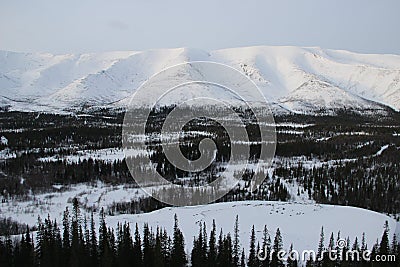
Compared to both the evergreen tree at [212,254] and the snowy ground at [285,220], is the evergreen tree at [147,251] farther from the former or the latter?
the evergreen tree at [212,254]

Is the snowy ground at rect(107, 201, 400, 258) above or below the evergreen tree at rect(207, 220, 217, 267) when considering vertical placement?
above

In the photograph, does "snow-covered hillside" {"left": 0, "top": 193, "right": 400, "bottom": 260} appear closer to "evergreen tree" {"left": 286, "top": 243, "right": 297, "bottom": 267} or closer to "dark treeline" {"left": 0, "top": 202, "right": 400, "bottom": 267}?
"evergreen tree" {"left": 286, "top": 243, "right": 297, "bottom": 267}

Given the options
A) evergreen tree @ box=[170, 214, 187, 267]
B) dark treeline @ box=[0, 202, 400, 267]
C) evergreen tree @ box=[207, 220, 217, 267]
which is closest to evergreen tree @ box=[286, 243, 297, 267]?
dark treeline @ box=[0, 202, 400, 267]

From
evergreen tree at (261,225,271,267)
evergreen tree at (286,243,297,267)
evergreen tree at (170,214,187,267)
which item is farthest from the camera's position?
evergreen tree at (170,214,187,267)

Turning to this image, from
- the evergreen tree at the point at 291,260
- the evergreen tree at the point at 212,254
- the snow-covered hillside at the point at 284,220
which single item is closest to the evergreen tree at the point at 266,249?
the evergreen tree at the point at 291,260

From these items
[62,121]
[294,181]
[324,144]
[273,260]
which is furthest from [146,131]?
[273,260]

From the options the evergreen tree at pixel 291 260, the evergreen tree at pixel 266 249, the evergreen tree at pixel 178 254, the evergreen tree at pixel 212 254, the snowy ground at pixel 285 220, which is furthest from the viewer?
the snowy ground at pixel 285 220

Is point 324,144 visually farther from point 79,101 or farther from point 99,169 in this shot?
point 79,101

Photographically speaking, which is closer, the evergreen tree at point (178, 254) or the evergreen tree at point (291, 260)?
the evergreen tree at point (291, 260)

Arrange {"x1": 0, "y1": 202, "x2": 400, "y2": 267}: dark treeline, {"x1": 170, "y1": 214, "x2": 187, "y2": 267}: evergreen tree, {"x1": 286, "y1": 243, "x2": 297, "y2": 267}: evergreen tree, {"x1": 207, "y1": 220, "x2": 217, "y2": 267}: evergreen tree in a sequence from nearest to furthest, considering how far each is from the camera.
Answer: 1. {"x1": 286, "y1": 243, "x2": 297, "y2": 267}: evergreen tree
2. {"x1": 0, "y1": 202, "x2": 400, "y2": 267}: dark treeline
3. {"x1": 207, "y1": 220, "x2": 217, "y2": 267}: evergreen tree
4. {"x1": 170, "y1": 214, "x2": 187, "y2": 267}: evergreen tree

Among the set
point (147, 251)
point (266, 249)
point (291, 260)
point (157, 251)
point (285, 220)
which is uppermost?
point (285, 220)

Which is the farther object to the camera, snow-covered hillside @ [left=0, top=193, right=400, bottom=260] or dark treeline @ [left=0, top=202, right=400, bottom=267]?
snow-covered hillside @ [left=0, top=193, right=400, bottom=260]

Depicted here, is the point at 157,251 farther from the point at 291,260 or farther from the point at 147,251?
the point at 291,260

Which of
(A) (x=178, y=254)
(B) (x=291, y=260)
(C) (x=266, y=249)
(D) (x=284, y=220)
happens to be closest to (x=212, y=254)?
(A) (x=178, y=254)
